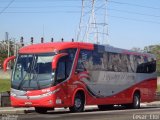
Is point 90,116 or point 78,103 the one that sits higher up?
point 78,103

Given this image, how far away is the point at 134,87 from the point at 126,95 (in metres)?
1.14

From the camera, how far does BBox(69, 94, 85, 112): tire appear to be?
24062 mm

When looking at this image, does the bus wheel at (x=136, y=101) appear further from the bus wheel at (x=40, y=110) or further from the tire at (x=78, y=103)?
the bus wheel at (x=40, y=110)

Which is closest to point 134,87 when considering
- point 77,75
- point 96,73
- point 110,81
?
point 110,81

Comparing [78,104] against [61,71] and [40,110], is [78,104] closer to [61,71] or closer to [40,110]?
[40,110]

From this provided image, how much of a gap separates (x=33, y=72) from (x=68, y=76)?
1716 mm

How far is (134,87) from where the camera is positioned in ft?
102

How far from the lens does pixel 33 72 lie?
22.8 m

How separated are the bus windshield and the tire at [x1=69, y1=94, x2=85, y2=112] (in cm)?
228

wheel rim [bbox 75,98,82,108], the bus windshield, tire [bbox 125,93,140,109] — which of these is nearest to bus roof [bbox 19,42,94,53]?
the bus windshield

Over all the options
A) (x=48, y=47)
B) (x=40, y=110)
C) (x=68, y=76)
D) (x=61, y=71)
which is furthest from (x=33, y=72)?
(x=40, y=110)

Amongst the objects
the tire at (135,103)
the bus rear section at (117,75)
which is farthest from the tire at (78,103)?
the tire at (135,103)

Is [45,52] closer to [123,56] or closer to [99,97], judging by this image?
[99,97]

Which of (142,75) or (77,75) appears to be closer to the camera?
(77,75)
